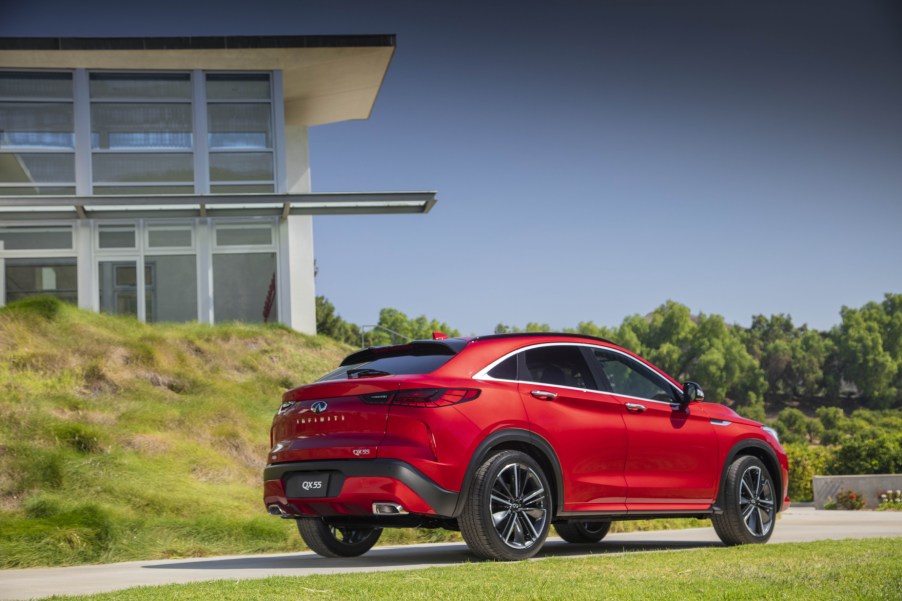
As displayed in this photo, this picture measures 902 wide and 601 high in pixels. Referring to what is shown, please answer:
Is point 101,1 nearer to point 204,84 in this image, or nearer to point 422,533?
point 422,533

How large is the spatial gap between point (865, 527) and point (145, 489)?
27.0 feet

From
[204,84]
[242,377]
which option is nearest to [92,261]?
[204,84]

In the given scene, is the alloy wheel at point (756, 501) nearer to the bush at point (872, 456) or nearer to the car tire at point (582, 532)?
the car tire at point (582, 532)

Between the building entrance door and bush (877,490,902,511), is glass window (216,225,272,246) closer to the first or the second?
the building entrance door

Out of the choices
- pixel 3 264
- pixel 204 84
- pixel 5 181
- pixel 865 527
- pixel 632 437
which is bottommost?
pixel 865 527

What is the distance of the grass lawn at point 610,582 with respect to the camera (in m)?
5.53

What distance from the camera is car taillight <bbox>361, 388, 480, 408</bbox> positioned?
7539mm

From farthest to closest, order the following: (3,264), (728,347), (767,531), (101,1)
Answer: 1. (728,347)
2. (3,264)
3. (101,1)
4. (767,531)

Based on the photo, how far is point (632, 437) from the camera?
342 inches

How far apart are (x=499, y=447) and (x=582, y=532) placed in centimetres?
310

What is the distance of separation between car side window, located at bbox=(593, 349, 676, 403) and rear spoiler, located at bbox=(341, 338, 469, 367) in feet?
4.60

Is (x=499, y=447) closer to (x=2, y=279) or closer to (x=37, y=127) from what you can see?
(x=2, y=279)

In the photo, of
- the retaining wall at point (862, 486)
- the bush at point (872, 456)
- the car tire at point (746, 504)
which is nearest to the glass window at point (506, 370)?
the car tire at point (746, 504)

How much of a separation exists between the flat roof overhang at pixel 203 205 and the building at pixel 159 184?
39mm
